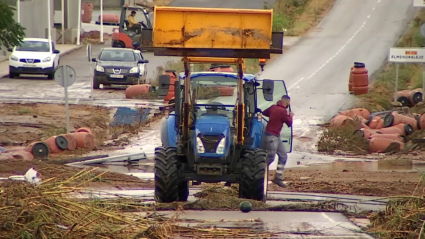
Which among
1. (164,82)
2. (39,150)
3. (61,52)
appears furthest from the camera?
(61,52)

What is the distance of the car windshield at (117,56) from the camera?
36.2 m

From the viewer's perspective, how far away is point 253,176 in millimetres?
12766

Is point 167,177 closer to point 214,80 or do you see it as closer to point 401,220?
point 214,80

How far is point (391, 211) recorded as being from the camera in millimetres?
10836

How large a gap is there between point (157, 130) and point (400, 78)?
1410cm

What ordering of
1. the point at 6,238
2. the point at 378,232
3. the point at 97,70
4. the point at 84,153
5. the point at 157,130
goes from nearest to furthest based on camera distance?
the point at 6,238 < the point at 378,232 < the point at 84,153 < the point at 157,130 < the point at 97,70

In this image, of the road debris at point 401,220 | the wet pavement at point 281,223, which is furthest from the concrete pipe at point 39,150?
the road debris at point 401,220

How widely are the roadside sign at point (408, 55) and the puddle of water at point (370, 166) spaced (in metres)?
8.48

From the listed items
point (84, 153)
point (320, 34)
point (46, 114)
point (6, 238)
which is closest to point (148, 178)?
point (84, 153)

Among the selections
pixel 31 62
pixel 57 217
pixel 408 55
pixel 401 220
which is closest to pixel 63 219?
pixel 57 217

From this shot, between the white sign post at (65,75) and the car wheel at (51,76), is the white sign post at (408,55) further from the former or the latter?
the car wheel at (51,76)

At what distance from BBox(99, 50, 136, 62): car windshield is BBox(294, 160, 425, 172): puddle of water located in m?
17.4

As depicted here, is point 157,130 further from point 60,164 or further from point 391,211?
point 391,211

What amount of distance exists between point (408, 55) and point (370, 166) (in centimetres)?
924
